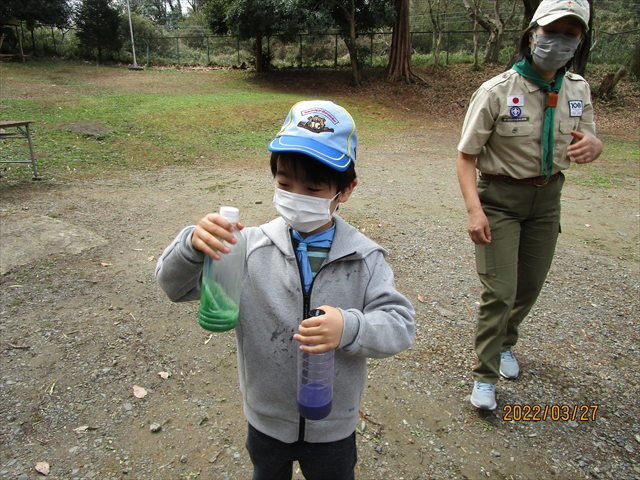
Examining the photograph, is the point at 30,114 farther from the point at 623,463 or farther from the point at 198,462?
the point at 623,463

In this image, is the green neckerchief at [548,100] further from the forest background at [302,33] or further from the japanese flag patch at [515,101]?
the forest background at [302,33]

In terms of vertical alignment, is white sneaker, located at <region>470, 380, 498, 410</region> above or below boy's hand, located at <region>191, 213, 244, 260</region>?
below

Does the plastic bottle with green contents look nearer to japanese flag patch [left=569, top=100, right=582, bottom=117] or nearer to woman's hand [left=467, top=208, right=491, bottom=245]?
woman's hand [left=467, top=208, right=491, bottom=245]

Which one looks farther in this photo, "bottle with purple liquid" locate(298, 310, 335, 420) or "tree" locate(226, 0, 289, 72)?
"tree" locate(226, 0, 289, 72)

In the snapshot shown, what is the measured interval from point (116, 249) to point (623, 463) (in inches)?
180

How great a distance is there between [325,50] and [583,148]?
23.9 metres

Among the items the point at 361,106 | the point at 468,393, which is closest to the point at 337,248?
the point at 468,393

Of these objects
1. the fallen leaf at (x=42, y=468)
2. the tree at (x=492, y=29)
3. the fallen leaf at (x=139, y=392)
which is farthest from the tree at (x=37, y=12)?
the fallen leaf at (x=42, y=468)

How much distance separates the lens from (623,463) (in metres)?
2.42

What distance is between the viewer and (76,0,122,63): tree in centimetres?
2181

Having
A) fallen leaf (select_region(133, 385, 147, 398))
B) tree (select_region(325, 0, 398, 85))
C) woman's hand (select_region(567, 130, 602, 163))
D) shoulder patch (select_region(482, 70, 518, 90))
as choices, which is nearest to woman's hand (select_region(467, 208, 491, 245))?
woman's hand (select_region(567, 130, 602, 163))

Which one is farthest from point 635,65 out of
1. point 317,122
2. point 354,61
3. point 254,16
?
point 317,122

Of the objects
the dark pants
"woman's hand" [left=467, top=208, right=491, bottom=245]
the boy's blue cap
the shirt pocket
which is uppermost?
the boy's blue cap
